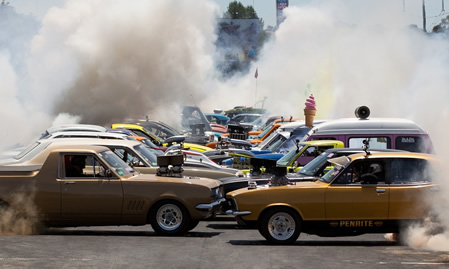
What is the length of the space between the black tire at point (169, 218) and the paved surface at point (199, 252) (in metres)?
0.16

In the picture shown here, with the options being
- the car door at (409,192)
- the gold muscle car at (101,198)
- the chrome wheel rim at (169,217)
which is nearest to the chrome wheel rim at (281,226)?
the gold muscle car at (101,198)

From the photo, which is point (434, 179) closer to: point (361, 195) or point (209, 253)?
point (361, 195)

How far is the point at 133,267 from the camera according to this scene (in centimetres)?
1012

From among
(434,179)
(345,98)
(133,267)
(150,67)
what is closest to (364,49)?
(345,98)

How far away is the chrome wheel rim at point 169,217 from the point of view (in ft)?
42.6

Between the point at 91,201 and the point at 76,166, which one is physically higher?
the point at 76,166

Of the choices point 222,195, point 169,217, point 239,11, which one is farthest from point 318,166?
point 239,11

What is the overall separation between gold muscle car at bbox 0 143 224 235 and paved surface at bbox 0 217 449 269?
273mm

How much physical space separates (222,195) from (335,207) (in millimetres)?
2928

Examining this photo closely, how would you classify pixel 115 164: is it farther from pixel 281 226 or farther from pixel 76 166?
pixel 281 226

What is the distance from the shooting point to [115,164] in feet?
44.1

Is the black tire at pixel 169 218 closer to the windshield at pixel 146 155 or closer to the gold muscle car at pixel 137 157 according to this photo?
the gold muscle car at pixel 137 157

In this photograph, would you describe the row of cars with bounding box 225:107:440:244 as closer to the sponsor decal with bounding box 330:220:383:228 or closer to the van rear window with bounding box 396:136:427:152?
the sponsor decal with bounding box 330:220:383:228

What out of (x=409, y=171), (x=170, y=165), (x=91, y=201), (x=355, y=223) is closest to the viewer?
(x=355, y=223)
